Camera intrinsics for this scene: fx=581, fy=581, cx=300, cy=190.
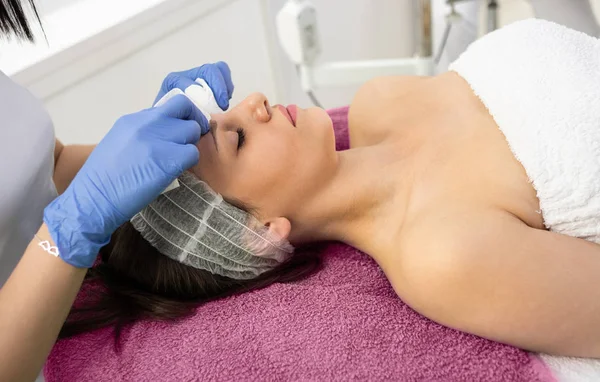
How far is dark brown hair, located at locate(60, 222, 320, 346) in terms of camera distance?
108 centimetres

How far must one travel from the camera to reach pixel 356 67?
6.09ft

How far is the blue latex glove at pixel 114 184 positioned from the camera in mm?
867

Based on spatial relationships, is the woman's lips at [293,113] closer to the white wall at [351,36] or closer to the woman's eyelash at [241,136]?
the woman's eyelash at [241,136]

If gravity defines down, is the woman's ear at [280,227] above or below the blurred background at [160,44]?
below

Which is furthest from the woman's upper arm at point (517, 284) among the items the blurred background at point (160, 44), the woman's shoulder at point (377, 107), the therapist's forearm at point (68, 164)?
the blurred background at point (160, 44)

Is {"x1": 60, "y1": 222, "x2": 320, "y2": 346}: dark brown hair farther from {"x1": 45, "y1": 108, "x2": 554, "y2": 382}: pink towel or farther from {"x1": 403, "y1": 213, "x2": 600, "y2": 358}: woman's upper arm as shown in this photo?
{"x1": 403, "y1": 213, "x2": 600, "y2": 358}: woman's upper arm

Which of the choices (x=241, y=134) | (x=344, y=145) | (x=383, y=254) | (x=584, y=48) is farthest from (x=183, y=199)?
(x=584, y=48)

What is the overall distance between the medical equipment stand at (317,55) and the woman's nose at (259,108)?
671 millimetres

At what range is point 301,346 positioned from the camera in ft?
3.17

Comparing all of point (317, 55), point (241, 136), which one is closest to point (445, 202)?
point (241, 136)

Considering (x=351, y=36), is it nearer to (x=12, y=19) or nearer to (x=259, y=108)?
(x=259, y=108)

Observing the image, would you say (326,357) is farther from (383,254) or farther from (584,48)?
(584,48)

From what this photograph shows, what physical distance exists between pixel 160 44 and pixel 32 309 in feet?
3.72

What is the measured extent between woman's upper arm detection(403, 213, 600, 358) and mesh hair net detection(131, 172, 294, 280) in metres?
0.35
